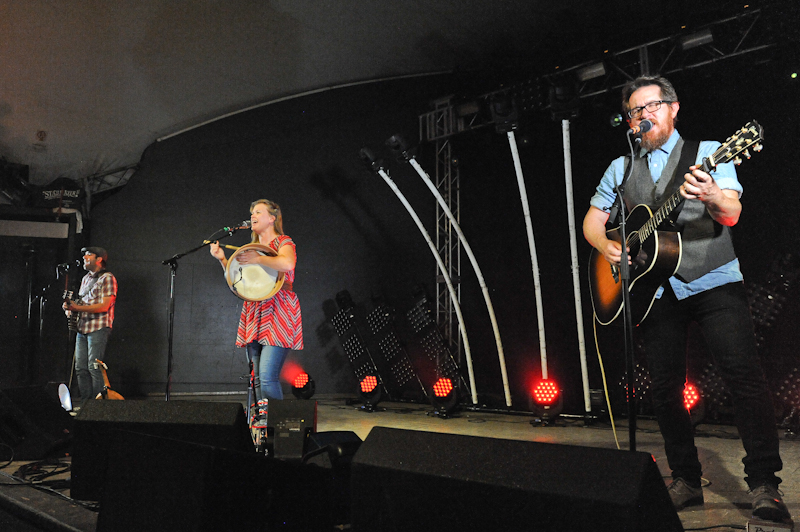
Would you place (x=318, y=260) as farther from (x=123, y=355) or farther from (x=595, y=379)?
(x=595, y=379)

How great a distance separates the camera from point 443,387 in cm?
568

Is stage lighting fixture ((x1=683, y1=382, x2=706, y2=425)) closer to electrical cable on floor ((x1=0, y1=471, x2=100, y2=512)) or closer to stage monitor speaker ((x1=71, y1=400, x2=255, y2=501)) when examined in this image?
stage monitor speaker ((x1=71, y1=400, x2=255, y2=501))

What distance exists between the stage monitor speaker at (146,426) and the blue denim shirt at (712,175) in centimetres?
179

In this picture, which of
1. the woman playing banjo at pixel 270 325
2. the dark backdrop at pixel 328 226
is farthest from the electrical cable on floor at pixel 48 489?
the dark backdrop at pixel 328 226

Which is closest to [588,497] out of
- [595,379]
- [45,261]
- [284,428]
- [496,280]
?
[284,428]

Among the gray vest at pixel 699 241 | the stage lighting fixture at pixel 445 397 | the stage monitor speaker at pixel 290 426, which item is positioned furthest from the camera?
the stage lighting fixture at pixel 445 397

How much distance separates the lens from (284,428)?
9.09 ft

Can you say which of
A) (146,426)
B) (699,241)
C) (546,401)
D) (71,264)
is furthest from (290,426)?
(71,264)

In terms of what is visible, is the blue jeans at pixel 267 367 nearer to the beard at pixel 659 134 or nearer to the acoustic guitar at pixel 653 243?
the acoustic guitar at pixel 653 243

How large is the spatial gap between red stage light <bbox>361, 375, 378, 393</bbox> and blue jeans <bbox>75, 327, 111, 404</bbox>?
2.70 metres

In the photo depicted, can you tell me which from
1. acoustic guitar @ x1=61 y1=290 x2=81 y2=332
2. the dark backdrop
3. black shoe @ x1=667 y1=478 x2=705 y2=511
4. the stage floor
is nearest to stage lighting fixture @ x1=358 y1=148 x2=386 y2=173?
the dark backdrop

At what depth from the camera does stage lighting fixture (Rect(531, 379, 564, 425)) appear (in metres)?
4.95

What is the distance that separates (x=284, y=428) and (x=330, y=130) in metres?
5.34

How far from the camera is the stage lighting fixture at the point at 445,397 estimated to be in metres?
5.59
